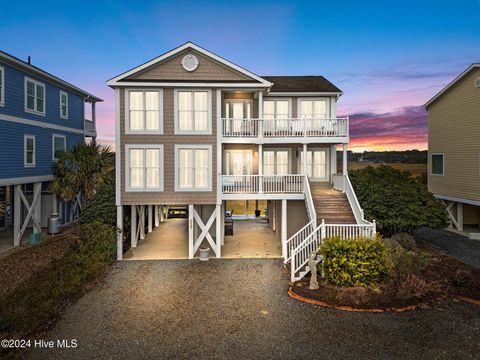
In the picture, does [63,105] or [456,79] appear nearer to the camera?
[456,79]

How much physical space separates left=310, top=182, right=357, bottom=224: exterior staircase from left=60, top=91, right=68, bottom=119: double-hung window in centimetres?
1736

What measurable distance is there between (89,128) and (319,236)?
20441 millimetres

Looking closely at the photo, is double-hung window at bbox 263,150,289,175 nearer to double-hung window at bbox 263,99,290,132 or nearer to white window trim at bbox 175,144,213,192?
double-hung window at bbox 263,99,290,132

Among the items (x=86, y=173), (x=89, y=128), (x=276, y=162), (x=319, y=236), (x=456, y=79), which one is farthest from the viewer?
(x=89, y=128)

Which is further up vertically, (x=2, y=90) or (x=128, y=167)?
(x=2, y=90)

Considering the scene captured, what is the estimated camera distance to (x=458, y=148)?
64.7 feet

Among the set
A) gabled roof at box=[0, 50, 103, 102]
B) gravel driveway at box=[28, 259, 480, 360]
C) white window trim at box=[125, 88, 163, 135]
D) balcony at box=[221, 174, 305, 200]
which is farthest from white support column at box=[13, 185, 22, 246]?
balcony at box=[221, 174, 305, 200]

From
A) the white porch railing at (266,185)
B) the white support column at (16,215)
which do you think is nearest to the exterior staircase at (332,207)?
the white porch railing at (266,185)

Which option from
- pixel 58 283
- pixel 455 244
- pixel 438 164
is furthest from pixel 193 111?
pixel 438 164

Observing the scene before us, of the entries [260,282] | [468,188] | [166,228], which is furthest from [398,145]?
[260,282]

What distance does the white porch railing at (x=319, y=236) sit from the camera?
11734 millimetres

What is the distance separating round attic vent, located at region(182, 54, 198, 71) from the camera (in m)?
14.9

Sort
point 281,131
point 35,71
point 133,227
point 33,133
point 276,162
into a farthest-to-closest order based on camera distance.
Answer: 1. point 276,162
2. point 33,133
3. point 281,131
4. point 35,71
5. point 133,227

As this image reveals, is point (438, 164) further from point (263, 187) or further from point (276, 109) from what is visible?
point (263, 187)
